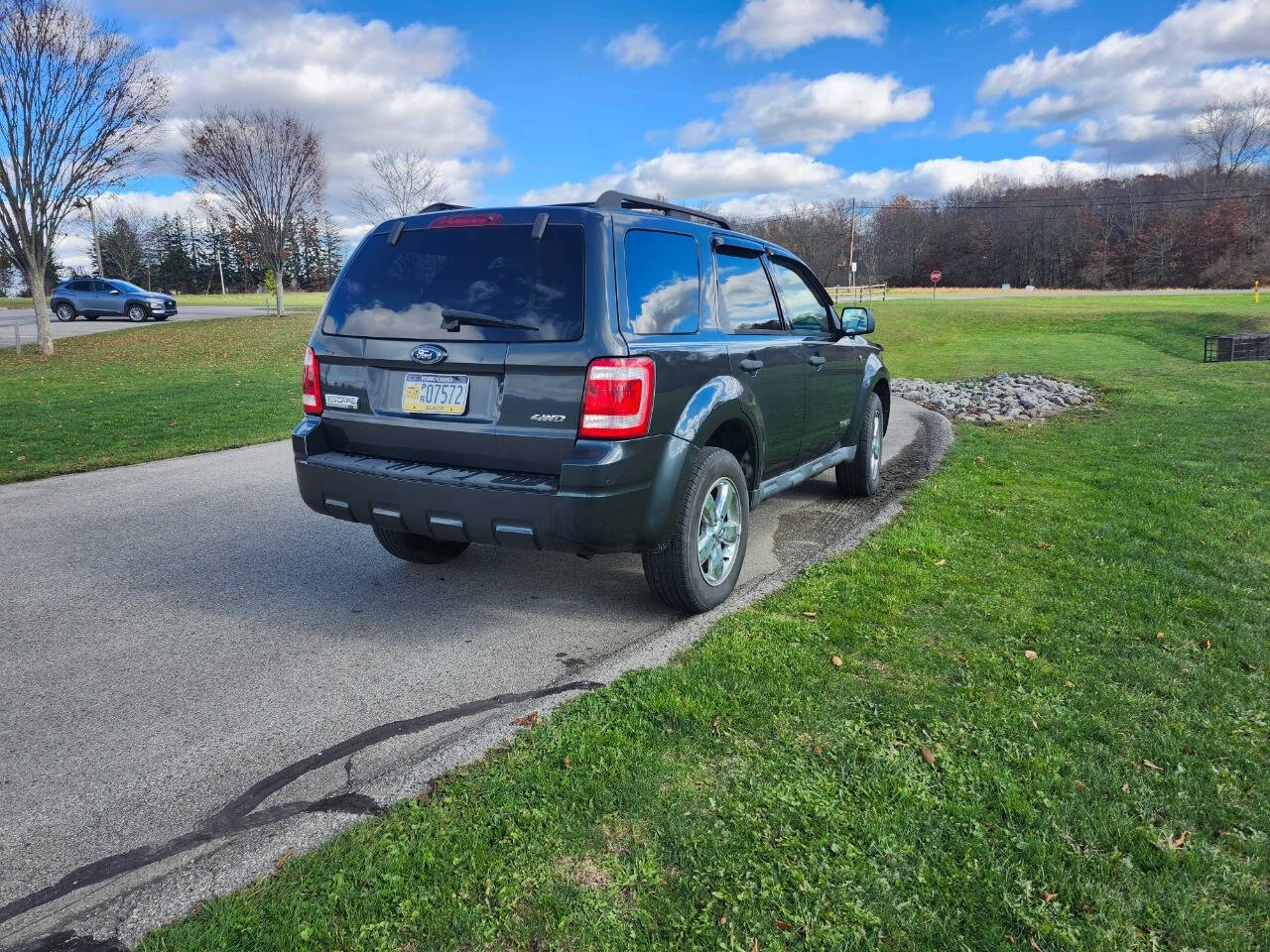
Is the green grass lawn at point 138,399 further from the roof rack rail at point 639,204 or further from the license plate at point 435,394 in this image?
the roof rack rail at point 639,204

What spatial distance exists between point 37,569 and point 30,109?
59.1 ft

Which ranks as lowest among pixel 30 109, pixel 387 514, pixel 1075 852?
pixel 1075 852

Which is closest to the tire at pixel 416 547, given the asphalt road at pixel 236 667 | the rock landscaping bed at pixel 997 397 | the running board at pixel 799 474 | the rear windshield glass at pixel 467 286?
the asphalt road at pixel 236 667

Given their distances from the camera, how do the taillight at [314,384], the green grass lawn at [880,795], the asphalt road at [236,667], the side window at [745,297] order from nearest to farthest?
the green grass lawn at [880,795], the asphalt road at [236,667], the taillight at [314,384], the side window at [745,297]

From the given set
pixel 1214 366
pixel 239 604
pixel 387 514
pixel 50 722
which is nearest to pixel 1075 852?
pixel 387 514

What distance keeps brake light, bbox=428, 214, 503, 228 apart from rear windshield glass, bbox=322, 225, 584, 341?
25mm

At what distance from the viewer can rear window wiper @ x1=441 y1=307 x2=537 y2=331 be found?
363 centimetres

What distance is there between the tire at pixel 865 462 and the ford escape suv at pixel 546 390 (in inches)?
88.3

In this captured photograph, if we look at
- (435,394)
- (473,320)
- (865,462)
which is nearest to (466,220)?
(473,320)

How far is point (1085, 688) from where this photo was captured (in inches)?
131

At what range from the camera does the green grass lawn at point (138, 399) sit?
28.8 ft

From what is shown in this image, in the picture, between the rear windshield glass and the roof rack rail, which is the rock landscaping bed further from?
the rear windshield glass

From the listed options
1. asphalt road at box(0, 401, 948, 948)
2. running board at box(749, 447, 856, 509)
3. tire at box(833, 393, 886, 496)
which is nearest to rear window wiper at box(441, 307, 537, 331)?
asphalt road at box(0, 401, 948, 948)

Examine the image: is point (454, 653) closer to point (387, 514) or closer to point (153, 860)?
point (387, 514)
